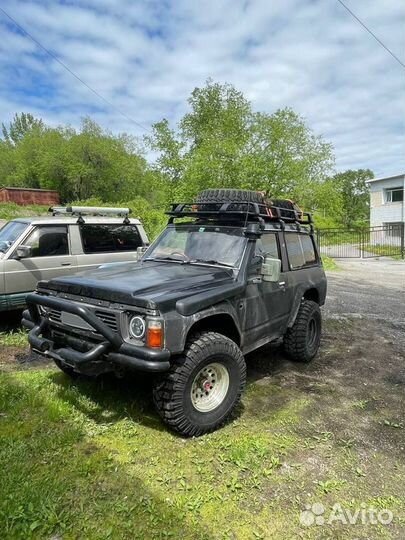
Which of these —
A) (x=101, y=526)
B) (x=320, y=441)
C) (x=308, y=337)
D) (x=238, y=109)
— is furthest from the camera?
(x=238, y=109)

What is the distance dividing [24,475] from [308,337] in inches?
145

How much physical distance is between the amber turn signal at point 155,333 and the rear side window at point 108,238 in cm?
426

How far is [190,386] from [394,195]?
1237 inches

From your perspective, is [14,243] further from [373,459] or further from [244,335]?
[373,459]

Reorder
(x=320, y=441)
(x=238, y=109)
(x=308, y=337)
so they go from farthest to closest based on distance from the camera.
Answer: (x=238, y=109), (x=308, y=337), (x=320, y=441)

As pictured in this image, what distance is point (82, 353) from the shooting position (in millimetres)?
3139

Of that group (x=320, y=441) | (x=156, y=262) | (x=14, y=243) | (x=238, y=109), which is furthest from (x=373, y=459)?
(x=238, y=109)

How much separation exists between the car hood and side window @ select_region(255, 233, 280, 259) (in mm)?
586

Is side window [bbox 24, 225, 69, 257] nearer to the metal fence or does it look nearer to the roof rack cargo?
the roof rack cargo

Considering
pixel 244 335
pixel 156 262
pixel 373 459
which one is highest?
pixel 156 262

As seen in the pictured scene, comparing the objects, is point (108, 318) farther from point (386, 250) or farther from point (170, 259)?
point (386, 250)

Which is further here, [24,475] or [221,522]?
[24,475]

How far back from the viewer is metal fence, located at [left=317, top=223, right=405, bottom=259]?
22625mm

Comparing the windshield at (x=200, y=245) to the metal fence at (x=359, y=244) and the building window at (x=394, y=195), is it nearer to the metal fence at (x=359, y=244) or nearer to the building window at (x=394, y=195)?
the metal fence at (x=359, y=244)
